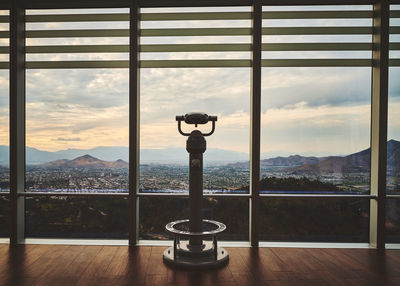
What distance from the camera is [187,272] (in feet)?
7.58

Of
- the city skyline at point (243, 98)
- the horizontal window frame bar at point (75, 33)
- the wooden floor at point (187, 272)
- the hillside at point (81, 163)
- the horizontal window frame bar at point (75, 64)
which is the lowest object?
the wooden floor at point (187, 272)

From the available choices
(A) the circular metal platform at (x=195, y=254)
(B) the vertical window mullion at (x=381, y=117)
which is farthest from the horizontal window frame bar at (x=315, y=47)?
(A) the circular metal platform at (x=195, y=254)

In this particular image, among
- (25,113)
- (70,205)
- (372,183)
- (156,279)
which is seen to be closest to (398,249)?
(372,183)

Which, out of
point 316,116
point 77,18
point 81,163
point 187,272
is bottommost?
point 187,272

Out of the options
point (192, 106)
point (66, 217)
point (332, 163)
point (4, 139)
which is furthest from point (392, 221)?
point (4, 139)

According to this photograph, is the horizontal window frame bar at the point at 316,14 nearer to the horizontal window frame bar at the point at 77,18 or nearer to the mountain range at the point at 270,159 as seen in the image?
the mountain range at the point at 270,159

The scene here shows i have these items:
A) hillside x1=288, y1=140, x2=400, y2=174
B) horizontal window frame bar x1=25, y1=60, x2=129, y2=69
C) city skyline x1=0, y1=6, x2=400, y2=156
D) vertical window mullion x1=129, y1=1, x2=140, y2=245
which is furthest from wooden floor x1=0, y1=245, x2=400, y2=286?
horizontal window frame bar x1=25, y1=60, x2=129, y2=69

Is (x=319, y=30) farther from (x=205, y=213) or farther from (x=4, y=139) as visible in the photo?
(x=4, y=139)

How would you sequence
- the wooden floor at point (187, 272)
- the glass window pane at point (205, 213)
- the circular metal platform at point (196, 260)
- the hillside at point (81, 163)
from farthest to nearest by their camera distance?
the hillside at point (81, 163) → the glass window pane at point (205, 213) → the circular metal platform at point (196, 260) → the wooden floor at point (187, 272)

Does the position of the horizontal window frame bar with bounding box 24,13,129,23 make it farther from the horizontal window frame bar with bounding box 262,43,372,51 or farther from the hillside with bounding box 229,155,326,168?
the hillside with bounding box 229,155,326,168

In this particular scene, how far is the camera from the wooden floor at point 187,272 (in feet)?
7.03

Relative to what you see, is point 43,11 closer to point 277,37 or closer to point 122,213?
point 122,213

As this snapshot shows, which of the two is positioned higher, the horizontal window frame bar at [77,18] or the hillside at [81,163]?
the horizontal window frame bar at [77,18]

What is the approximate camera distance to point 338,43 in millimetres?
3029
